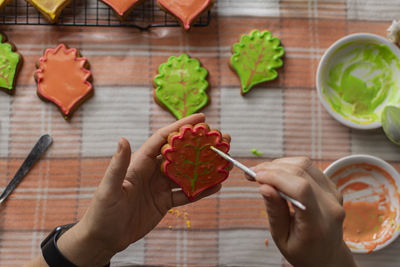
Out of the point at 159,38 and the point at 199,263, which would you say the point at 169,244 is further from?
the point at 159,38

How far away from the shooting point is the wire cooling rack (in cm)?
157

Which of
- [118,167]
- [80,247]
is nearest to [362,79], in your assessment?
[118,167]

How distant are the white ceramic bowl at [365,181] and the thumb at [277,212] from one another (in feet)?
1.86

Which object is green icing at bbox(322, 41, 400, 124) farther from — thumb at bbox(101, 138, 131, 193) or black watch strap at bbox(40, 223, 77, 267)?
black watch strap at bbox(40, 223, 77, 267)

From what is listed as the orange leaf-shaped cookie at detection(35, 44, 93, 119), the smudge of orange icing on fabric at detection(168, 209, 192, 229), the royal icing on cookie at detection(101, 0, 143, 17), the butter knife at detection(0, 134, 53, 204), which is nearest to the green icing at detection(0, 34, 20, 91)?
the orange leaf-shaped cookie at detection(35, 44, 93, 119)

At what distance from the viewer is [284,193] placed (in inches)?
34.9

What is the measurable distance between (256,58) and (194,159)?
0.62 m

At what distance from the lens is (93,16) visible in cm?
158

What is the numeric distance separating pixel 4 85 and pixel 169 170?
838 millimetres

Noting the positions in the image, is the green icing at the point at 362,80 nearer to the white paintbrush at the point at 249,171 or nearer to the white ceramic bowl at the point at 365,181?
the white ceramic bowl at the point at 365,181

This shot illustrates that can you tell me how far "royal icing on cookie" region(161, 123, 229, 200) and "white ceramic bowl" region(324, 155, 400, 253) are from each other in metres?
0.52

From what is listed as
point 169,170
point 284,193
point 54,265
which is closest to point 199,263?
point 169,170

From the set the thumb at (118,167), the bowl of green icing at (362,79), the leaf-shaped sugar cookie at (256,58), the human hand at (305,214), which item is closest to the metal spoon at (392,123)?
the bowl of green icing at (362,79)

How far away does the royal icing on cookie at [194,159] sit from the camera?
1.14 m
